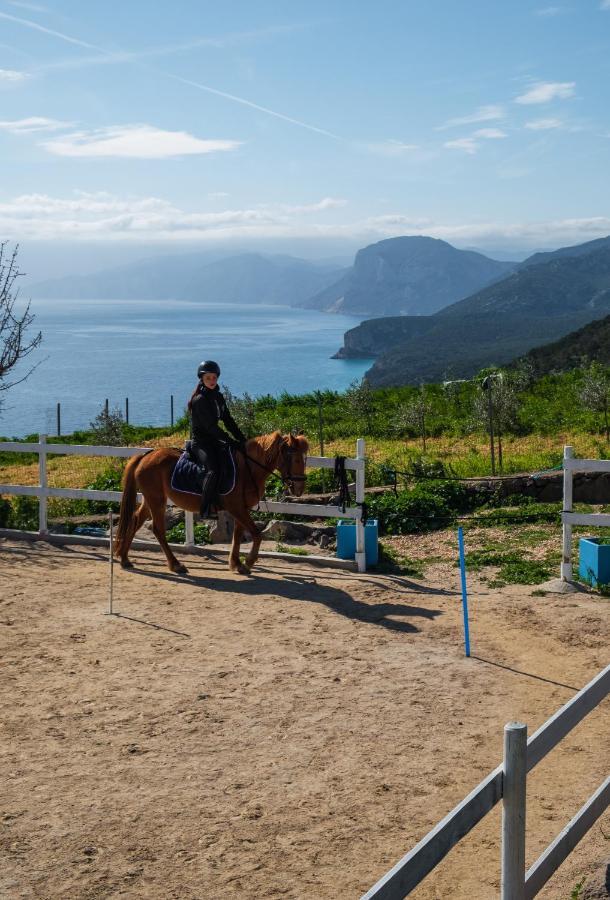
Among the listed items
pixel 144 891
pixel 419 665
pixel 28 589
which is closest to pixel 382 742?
pixel 419 665

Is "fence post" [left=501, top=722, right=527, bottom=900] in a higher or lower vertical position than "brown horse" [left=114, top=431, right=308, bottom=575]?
lower

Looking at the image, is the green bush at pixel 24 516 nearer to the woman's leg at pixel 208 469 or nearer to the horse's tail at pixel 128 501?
the horse's tail at pixel 128 501

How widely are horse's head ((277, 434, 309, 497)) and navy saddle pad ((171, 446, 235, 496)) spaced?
0.69 m

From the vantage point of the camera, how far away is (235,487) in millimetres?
11867

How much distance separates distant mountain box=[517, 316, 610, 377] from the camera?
53688 millimetres

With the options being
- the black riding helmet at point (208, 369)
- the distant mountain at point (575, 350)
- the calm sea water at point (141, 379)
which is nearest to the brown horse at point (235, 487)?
the black riding helmet at point (208, 369)

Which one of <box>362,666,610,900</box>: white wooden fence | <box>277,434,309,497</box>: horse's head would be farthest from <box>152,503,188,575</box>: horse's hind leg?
<box>362,666,610,900</box>: white wooden fence

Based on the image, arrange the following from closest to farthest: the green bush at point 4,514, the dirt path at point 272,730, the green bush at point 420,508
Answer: the dirt path at point 272,730 → the green bush at point 420,508 → the green bush at point 4,514

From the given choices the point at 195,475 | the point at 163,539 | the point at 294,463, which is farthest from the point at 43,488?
the point at 294,463

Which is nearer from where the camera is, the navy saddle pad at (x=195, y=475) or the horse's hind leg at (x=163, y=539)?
the navy saddle pad at (x=195, y=475)

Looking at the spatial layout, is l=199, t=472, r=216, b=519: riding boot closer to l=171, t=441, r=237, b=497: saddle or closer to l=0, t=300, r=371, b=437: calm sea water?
l=171, t=441, r=237, b=497: saddle

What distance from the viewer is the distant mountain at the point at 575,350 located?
5369 cm

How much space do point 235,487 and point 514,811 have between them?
8.28m

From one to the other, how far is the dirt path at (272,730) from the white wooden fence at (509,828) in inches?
29.8
